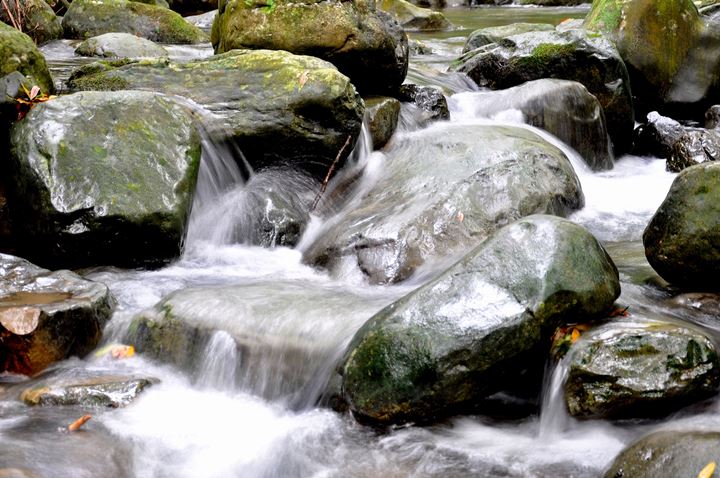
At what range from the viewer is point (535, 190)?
6.20m

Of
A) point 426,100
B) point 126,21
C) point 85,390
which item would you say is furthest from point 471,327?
point 126,21

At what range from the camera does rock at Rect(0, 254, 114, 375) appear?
167 inches

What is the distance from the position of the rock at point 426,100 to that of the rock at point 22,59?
12.4 ft

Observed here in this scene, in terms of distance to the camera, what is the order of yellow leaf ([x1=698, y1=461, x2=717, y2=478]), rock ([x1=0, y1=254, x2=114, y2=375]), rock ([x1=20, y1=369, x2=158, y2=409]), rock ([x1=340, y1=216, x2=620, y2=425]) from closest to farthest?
yellow leaf ([x1=698, y1=461, x2=717, y2=478]), rock ([x1=340, y1=216, x2=620, y2=425]), rock ([x1=20, y1=369, x2=158, y2=409]), rock ([x1=0, y1=254, x2=114, y2=375])

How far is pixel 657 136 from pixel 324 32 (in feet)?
15.1

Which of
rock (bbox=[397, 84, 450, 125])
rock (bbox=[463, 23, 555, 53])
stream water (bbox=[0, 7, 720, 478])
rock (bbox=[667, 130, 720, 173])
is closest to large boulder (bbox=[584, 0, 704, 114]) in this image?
rock (bbox=[667, 130, 720, 173])

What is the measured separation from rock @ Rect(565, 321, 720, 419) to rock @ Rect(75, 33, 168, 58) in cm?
877

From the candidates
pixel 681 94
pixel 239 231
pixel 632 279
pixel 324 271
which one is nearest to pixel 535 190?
pixel 632 279

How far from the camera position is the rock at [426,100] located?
8.23 metres

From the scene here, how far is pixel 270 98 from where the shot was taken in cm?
637

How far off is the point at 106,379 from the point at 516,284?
7.76 feet

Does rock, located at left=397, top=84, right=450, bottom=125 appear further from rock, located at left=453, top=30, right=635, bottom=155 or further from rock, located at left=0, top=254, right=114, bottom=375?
rock, located at left=0, top=254, right=114, bottom=375

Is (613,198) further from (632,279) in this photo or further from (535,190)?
(632,279)

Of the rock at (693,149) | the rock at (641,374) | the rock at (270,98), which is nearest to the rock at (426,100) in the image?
the rock at (270,98)
